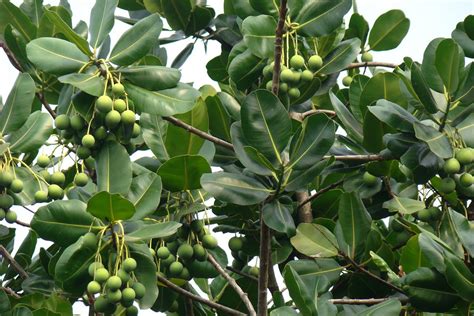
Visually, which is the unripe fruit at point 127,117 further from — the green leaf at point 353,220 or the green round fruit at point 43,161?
the green leaf at point 353,220

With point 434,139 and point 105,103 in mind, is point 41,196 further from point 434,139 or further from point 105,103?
point 434,139

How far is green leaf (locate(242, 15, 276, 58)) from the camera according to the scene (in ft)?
7.80

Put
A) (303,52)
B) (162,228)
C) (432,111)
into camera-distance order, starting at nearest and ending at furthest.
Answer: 1. (162,228)
2. (432,111)
3. (303,52)

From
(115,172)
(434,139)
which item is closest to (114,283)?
(115,172)

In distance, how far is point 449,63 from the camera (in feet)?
7.45

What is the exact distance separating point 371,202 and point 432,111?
0.43 meters

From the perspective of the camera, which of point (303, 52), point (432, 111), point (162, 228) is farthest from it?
point (303, 52)

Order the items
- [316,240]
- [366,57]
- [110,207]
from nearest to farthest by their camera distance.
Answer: [110,207] → [316,240] → [366,57]


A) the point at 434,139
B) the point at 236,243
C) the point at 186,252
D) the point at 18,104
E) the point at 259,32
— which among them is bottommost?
the point at 236,243

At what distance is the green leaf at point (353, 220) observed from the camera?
2400mm

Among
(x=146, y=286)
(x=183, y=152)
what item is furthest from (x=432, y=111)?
(x=146, y=286)

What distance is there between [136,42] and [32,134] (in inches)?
13.9

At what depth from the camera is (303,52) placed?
8.69 ft

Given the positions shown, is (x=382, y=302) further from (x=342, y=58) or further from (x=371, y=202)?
(x=342, y=58)
